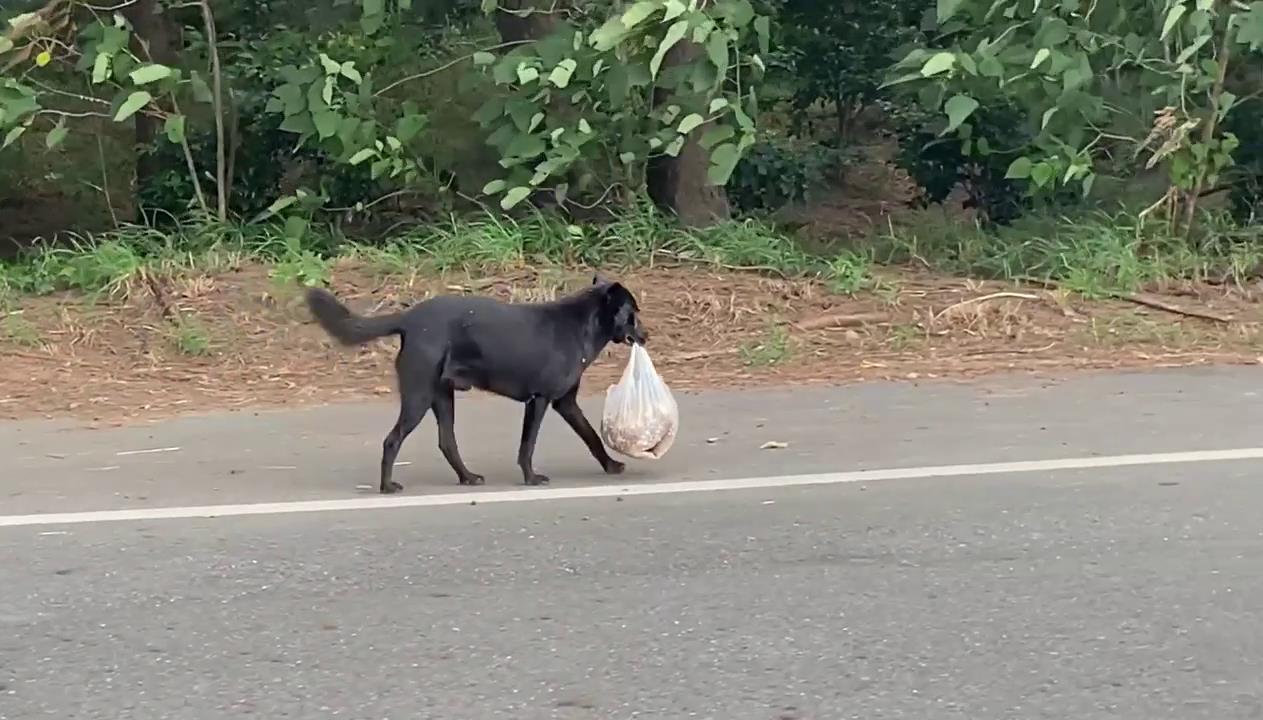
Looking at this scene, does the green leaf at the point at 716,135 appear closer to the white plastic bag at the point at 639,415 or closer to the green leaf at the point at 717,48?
the green leaf at the point at 717,48

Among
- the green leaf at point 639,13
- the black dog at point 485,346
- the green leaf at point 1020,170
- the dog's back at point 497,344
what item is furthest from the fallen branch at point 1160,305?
the dog's back at point 497,344

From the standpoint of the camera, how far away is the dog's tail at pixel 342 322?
255 inches

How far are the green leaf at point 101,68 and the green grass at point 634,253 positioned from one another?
1129 millimetres

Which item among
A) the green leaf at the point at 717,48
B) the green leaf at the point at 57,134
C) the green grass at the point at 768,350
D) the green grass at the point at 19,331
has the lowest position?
the green grass at the point at 768,350

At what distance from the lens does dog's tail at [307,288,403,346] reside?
6.48 meters

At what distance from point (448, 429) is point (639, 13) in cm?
423

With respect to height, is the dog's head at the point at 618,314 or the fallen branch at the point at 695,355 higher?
the dog's head at the point at 618,314

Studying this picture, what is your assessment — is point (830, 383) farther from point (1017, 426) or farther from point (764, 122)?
point (764, 122)

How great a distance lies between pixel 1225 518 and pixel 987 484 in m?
0.94

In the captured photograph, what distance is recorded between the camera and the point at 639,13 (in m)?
9.99

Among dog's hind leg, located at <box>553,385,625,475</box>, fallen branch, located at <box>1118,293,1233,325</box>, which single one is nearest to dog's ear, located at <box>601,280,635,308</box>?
dog's hind leg, located at <box>553,385,625,475</box>

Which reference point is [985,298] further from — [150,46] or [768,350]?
[150,46]

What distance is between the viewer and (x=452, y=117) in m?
12.9

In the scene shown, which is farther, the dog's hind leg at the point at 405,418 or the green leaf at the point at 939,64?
the green leaf at the point at 939,64
